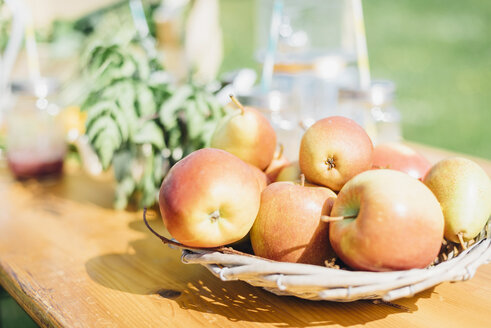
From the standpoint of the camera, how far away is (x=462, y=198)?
69cm

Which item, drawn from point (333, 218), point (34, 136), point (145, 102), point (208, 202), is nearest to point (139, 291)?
point (208, 202)

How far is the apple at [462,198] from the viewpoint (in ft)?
2.25

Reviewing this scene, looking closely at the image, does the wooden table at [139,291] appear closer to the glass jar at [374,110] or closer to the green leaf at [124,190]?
the green leaf at [124,190]

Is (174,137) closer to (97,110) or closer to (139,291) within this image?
(97,110)

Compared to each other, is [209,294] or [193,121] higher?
[193,121]

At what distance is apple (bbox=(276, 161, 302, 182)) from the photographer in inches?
32.0

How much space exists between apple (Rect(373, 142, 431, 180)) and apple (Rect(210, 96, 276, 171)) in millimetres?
175

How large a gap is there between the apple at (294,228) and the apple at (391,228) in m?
0.05

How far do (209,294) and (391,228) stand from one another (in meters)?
0.29

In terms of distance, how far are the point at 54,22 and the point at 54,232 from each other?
2432 mm

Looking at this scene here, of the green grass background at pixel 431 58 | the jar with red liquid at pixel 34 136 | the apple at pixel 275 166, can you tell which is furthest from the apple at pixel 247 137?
the green grass background at pixel 431 58

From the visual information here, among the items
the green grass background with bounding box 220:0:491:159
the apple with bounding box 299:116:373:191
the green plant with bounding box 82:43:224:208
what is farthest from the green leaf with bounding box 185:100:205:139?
the green grass background with bounding box 220:0:491:159

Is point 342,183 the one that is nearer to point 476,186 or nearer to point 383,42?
point 476,186

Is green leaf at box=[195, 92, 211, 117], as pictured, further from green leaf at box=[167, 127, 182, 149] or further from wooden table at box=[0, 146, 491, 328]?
wooden table at box=[0, 146, 491, 328]
